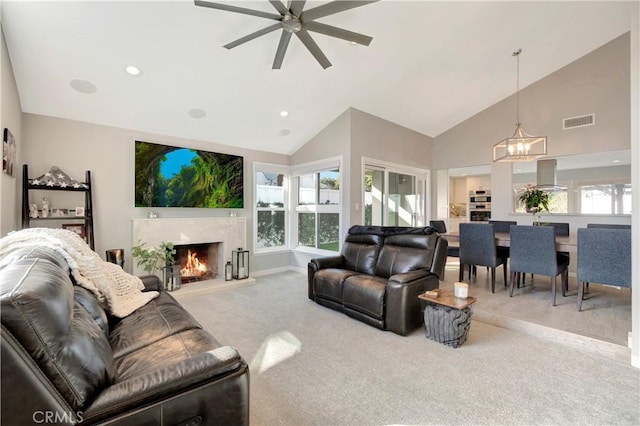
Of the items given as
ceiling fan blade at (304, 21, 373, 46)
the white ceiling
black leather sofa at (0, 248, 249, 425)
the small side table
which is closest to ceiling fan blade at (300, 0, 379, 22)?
ceiling fan blade at (304, 21, 373, 46)

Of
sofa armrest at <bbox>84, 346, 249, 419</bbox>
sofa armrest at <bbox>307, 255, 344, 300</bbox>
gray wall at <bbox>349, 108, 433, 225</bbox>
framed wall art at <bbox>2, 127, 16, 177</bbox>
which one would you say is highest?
gray wall at <bbox>349, 108, 433, 225</bbox>

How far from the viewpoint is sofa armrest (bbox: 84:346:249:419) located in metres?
0.98

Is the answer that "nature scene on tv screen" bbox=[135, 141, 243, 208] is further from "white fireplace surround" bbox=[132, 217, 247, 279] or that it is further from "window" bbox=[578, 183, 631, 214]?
"window" bbox=[578, 183, 631, 214]

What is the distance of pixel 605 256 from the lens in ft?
9.61

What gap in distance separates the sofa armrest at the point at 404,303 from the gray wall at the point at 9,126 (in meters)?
3.72

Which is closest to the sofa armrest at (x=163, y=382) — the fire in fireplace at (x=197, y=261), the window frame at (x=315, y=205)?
the window frame at (x=315, y=205)

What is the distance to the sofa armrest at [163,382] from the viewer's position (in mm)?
981

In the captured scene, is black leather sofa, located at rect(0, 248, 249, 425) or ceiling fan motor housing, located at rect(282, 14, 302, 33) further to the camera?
ceiling fan motor housing, located at rect(282, 14, 302, 33)

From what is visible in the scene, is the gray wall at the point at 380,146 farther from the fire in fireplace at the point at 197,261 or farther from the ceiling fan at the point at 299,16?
the fire in fireplace at the point at 197,261

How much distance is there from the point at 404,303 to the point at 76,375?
250 centimetres

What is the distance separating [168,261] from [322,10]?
12.6ft

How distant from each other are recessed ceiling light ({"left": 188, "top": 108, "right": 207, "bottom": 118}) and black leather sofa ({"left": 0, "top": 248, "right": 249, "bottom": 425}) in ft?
10.4

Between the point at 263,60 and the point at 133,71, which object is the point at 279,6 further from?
the point at 133,71

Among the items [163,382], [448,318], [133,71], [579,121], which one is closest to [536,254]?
[448,318]
